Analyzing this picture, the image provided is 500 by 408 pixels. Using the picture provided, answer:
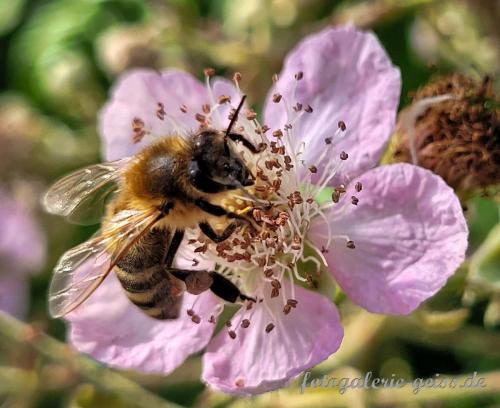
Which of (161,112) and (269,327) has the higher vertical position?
(161,112)

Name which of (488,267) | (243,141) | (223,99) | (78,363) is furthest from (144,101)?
(488,267)

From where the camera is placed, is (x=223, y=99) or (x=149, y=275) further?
(x=223, y=99)

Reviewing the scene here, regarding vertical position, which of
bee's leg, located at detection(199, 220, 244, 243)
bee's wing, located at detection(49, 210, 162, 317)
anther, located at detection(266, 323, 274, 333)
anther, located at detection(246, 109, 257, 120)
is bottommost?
anther, located at detection(266, 323, 274, 333)

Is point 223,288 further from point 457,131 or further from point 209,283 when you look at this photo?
point 457,131

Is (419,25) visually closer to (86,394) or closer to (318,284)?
(318,284)

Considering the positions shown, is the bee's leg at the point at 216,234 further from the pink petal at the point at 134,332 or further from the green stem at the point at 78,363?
the green stem at the point at 78,363

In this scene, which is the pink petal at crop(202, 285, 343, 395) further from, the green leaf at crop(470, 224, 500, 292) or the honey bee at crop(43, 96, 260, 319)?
the green leaf at crop(470, 224, 500, 292)

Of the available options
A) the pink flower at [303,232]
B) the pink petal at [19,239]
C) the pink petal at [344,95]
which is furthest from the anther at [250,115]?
the pink petal at [19,239]

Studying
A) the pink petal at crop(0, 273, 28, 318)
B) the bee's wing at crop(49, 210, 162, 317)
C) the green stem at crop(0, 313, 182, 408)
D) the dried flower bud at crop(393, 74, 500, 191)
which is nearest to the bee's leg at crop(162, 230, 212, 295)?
the bee's wing at crop(49, 210, 162, 317)
